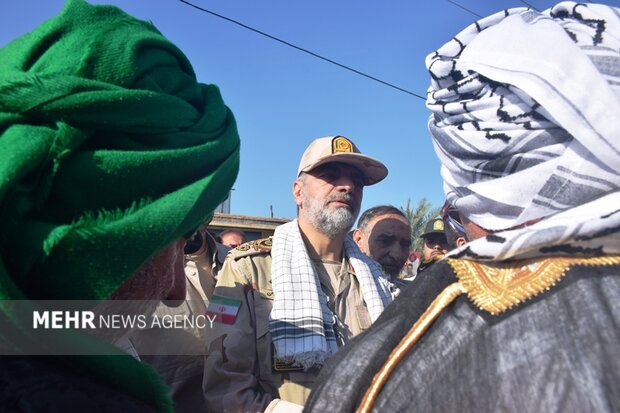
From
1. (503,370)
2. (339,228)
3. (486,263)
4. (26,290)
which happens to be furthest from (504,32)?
(339,228)

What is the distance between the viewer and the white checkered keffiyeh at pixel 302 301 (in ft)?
8.16

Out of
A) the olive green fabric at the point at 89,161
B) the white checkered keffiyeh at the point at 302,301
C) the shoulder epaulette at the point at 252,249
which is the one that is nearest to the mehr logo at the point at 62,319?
the olive green fabric at the point at 89,161

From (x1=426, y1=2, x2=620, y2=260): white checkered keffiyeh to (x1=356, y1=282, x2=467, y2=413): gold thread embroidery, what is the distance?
0.10 metres

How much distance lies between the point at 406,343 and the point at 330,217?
229 centimetres

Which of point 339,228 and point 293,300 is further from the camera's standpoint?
point 339,228

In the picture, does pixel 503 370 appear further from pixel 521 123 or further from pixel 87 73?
pixel 87 73

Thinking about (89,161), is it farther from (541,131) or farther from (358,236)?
(358,236)

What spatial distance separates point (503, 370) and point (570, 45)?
0.65m

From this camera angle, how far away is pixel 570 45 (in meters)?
0.94

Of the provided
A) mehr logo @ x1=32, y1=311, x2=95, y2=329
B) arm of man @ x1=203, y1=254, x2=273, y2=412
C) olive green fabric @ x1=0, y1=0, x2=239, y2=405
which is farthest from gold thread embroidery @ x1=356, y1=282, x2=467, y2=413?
arm of man @ x1=203, y1=254, x2=273, y2=412

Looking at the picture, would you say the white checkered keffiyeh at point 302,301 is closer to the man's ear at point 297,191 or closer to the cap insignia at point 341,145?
the man's ear at point 297,191

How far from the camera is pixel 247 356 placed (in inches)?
A: 98.9

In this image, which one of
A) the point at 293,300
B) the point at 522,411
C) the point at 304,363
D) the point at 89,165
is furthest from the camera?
the point at 293,300

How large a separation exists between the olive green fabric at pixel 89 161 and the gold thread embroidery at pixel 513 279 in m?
0.59
